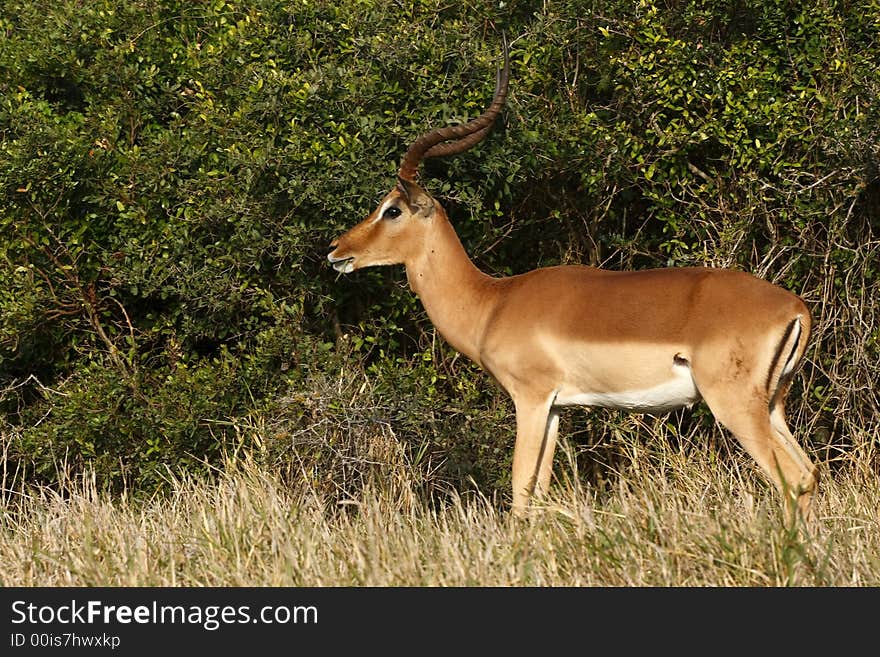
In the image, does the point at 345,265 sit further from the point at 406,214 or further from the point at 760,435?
the point at 760,435

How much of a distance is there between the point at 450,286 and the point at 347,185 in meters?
0.85

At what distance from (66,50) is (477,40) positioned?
2489 mm

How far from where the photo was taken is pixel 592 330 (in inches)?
233

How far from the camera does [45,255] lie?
7477 millimetres

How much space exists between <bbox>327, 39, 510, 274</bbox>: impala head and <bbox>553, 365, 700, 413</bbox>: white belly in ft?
3.97

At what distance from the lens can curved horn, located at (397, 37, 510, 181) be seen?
6344 millimetres

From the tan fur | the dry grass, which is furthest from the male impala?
the dry grass

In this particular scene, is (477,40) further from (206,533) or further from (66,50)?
(206,533)

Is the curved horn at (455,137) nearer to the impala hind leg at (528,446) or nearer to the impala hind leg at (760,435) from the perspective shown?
the impala hind leg at (528,446)

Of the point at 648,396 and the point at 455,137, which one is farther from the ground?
the point at 455,137

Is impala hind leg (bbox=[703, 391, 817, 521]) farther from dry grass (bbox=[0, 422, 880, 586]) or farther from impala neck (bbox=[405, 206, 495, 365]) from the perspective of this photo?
impala neck (bbox=[405, 206, 495, 365])

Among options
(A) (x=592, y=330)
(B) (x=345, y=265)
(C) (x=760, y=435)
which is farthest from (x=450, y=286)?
(C) (x=760, y=435)

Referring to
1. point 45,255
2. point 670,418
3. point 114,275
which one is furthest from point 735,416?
point 45,255

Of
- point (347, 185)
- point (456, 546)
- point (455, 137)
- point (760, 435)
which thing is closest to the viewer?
point (456, 546)
